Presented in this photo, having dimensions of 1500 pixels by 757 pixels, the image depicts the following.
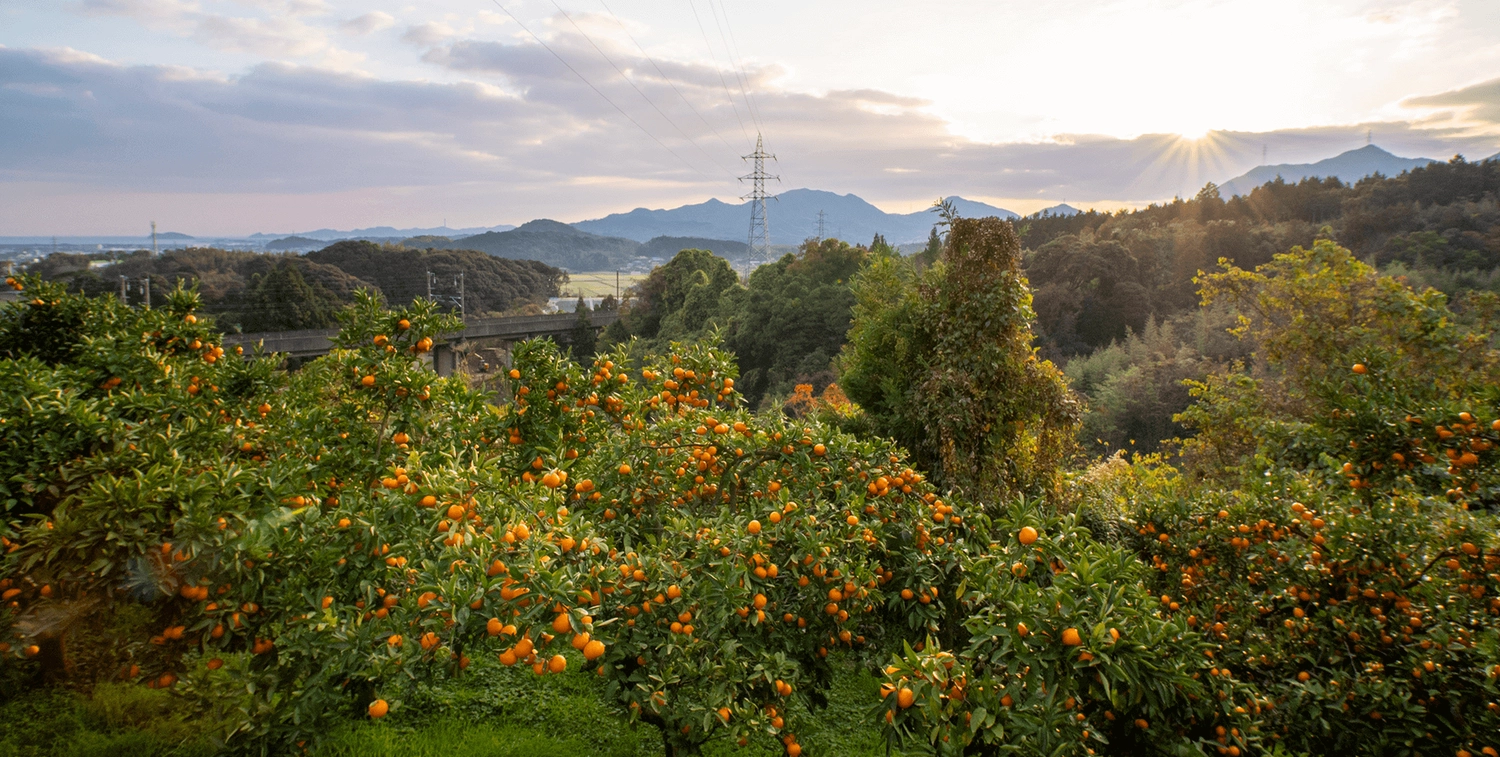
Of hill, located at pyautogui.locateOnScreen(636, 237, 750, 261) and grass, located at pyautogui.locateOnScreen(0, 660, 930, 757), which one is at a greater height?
hill, located at pyautogui.locateOnScreen(636, 237, 750, 261)

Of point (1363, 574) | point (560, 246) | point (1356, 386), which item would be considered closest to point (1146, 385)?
point (1356, 386)

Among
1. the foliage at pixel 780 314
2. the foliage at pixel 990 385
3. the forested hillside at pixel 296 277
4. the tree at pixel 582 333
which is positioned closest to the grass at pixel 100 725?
the foliage at pixel 990 385

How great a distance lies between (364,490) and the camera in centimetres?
317

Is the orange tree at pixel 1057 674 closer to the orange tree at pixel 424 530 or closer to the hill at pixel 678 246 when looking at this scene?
the orange tree at pixel 424 530

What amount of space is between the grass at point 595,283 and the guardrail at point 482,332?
374 inches

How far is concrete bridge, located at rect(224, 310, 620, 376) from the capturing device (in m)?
24.5

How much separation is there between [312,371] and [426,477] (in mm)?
1809

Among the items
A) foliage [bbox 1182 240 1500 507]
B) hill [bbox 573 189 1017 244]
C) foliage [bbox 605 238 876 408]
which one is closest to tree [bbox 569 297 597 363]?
foliage [bbox 605 238 876 408]

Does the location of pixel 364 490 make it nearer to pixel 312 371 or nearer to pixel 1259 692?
pixel 312 371

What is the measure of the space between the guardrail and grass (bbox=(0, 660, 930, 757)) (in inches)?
529

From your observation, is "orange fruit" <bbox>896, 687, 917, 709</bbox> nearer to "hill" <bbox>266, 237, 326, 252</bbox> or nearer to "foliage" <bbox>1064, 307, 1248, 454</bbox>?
"foliage" <bbox>1064, 307, 1248, 454</bbox>

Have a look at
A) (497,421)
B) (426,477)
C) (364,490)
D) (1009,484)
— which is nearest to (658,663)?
(426,477)

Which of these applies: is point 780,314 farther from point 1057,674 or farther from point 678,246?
point 678,246

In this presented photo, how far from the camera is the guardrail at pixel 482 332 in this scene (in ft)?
78.4
